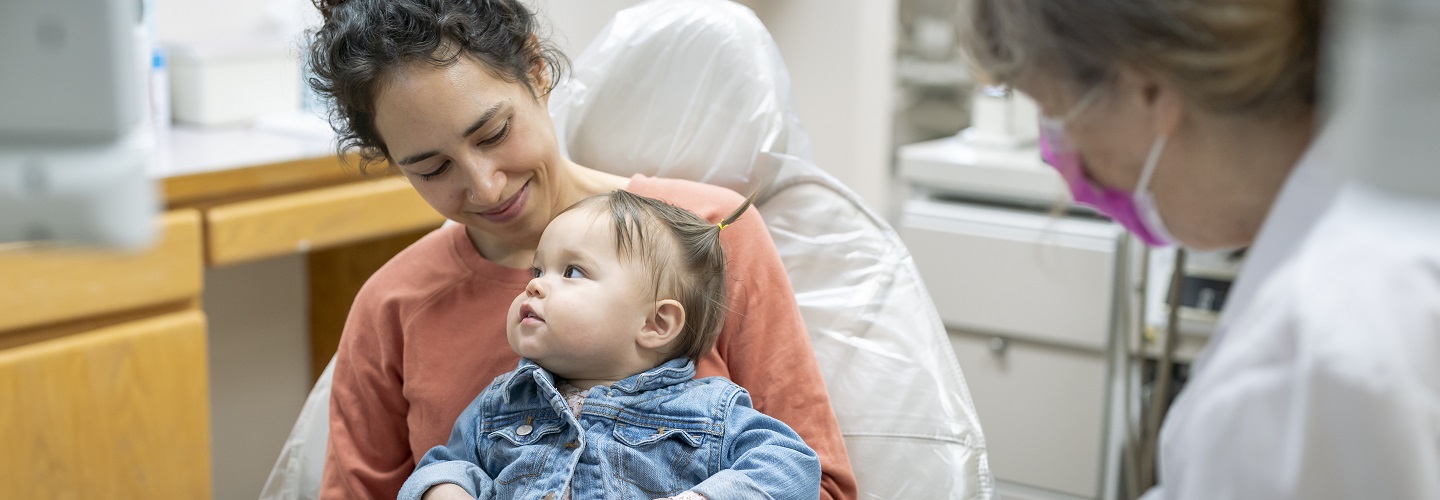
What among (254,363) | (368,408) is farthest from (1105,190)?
(254,363)

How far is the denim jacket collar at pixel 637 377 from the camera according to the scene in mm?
1188

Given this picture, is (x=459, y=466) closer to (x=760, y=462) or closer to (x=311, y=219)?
(x=760, y=462)

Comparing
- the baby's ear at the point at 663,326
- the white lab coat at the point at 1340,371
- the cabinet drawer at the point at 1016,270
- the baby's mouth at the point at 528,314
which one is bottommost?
the cabinet drawer at the point at 1016,270

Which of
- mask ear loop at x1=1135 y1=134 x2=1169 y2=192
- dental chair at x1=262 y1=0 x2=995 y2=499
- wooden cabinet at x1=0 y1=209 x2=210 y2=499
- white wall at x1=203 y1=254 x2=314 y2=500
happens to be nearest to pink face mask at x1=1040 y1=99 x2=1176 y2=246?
mask ear loop at x1=1135 y1=134 x2=1169 y2=192

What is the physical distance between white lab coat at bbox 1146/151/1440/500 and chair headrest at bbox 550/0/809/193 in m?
0.84

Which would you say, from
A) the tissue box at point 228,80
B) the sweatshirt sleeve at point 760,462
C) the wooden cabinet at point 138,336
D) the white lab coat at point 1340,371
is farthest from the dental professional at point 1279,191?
the tissue box at point 228,80

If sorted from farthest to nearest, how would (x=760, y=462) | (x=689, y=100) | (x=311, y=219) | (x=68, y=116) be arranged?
(x=311, y=219) < (x=689, y=100) < (x=760, y=462) < (x=68, y=116)

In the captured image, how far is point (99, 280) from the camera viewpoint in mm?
1858

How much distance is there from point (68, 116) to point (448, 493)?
27.2 inches

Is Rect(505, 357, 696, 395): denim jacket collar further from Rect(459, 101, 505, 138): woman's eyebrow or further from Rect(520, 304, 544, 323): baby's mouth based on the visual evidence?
Rect(459, 101, 505, 138): woman's eyebrow

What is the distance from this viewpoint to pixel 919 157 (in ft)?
8.01

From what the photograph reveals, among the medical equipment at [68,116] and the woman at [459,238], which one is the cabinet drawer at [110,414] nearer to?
the woman at [459,238]

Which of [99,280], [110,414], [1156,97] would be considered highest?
[1156,97]

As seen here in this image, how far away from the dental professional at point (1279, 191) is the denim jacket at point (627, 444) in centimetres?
44
